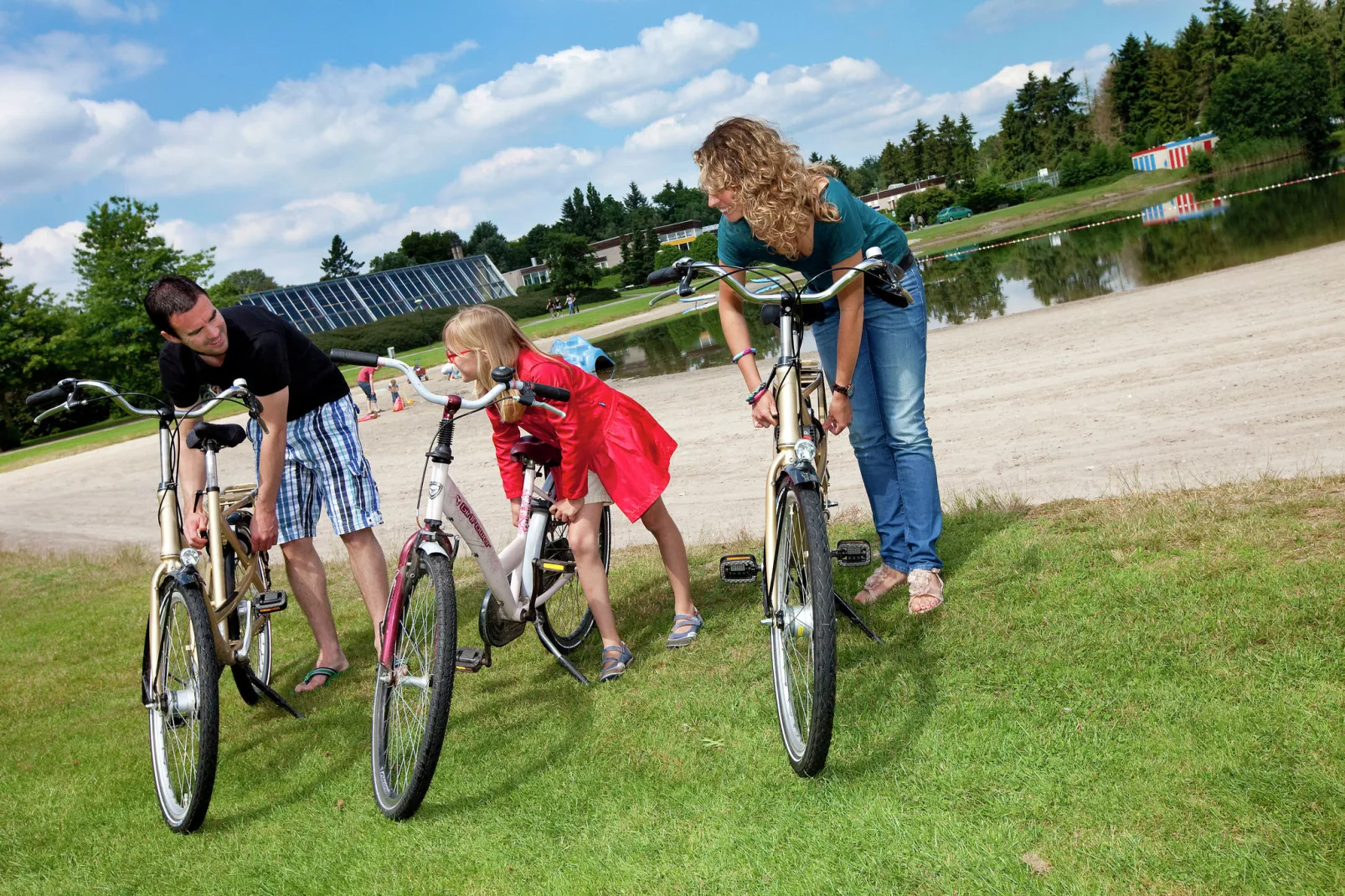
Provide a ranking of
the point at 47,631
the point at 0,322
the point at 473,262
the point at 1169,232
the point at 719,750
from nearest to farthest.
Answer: the point at 719,750 < the point at 47,631 < the point at 1169,232 < the point at 0,322 < the point at 473,262

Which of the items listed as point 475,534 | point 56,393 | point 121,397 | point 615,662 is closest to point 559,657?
point 615,662

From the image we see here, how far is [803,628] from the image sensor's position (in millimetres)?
3547

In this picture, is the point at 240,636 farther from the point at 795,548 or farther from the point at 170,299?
the point at 795,548

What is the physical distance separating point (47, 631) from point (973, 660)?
693 centimetres

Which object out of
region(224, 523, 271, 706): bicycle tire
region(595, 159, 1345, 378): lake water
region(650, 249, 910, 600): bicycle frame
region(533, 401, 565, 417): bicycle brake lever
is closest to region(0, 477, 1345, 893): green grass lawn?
region(224, 523, 271, 706): bicycle tire

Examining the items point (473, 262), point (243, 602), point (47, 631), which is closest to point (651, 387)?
point (47, 631)

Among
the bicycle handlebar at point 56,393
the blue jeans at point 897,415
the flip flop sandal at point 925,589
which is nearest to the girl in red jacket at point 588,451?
the blue jeans at point 897,415

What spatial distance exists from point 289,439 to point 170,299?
1.13 metres

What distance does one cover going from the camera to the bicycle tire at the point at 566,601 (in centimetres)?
509

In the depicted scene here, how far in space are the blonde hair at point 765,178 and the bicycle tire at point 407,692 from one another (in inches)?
71.4

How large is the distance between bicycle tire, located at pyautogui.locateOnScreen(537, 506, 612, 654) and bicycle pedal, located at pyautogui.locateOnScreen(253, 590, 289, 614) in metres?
1.32

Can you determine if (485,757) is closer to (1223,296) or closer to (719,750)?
(719,750)

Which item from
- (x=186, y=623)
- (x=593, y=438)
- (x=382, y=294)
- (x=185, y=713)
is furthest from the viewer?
(x=382, y=294)

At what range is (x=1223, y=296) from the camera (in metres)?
14.5
